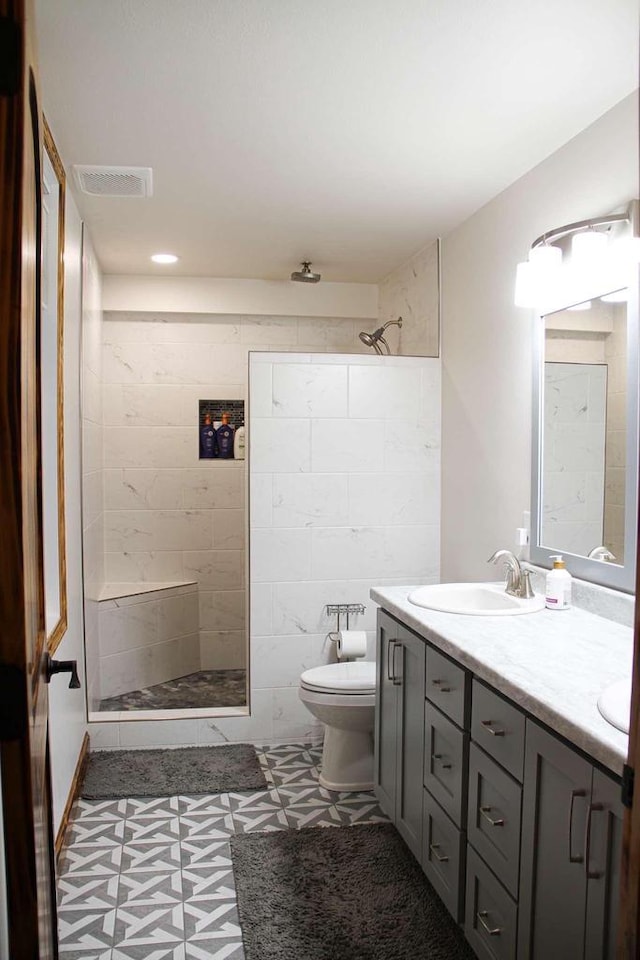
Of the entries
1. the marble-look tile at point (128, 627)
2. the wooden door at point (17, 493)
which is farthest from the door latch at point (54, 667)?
the marble-look tile at point (128, 627)


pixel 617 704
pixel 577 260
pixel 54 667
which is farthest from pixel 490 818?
pixel 577 260

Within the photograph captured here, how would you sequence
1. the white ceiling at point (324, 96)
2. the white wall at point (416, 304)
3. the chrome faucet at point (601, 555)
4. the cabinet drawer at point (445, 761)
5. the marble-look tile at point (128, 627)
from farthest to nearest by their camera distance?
the marble-look tile at point (128, 627), the white wall at point (416, 304), the chrome faucet at point (601, 555), the cabinet drawer at point (445, 761), the white ceiling at point (324, 96)

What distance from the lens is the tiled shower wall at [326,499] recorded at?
366 cm

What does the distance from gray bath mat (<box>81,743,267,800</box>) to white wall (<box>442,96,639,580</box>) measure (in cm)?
131

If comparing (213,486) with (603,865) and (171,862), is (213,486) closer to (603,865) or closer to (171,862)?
(171,862)

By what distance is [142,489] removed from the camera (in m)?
4.94

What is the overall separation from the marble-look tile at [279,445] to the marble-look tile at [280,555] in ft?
1.00

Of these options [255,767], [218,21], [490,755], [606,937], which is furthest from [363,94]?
[255,767]

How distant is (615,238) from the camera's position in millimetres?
2285

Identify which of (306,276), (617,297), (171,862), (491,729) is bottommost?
(171,862)

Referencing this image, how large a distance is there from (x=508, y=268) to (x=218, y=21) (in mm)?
1545

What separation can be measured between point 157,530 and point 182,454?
0.52 meters

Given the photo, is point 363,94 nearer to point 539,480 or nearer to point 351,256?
point 539,480

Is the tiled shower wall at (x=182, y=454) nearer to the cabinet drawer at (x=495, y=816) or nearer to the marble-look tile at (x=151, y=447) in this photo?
the marble-look tile at (x=151, y=447)
